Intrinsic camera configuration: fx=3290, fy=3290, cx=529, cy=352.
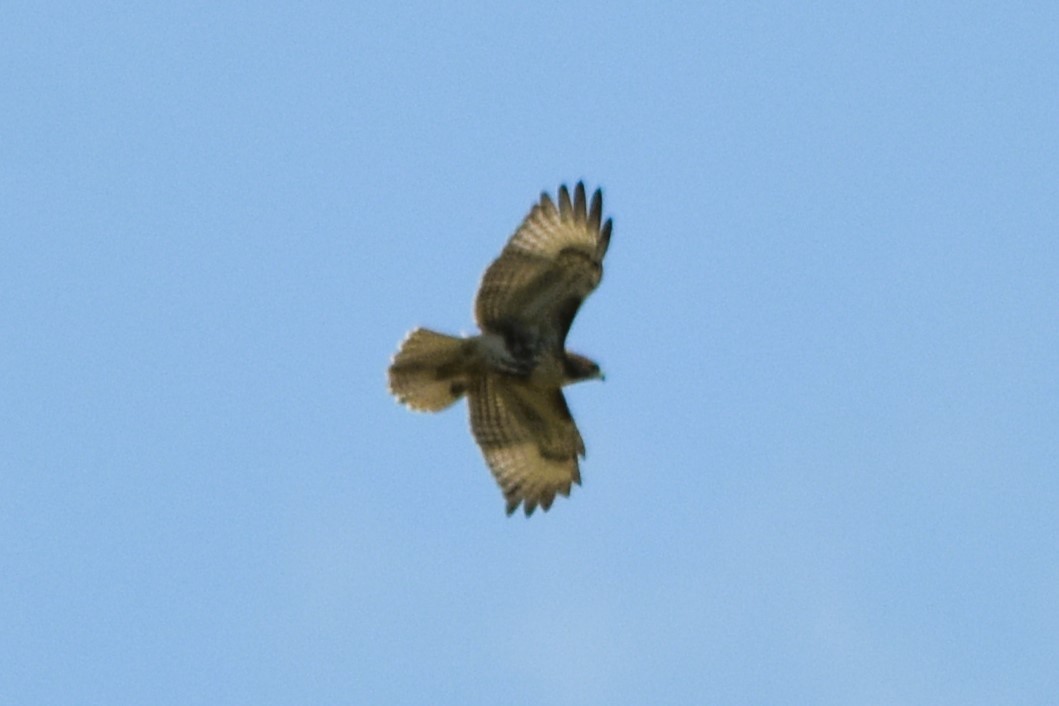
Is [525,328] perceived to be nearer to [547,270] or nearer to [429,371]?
[547,270]

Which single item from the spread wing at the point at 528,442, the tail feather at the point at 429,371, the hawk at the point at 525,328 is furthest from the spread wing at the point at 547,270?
the spread wing at the point at 528,442

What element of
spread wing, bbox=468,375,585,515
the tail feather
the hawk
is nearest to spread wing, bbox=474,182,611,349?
the hawk

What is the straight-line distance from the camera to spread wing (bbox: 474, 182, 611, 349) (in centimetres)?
2394

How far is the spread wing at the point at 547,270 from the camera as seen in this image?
942 inches

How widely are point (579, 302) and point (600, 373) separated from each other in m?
0.55

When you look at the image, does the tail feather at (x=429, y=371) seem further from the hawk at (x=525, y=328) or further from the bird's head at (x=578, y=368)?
the bird's head at (x=578, y=368)

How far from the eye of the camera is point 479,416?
24.9 metres

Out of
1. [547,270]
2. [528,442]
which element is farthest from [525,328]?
[528,442]

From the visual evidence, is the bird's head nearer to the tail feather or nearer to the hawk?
the hawk

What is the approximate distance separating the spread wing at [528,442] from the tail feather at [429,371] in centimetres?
24

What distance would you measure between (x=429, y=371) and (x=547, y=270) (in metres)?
1.19

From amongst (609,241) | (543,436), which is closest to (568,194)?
(609,241)

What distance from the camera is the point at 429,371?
24312 mm

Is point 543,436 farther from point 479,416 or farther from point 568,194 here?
point 568,194
